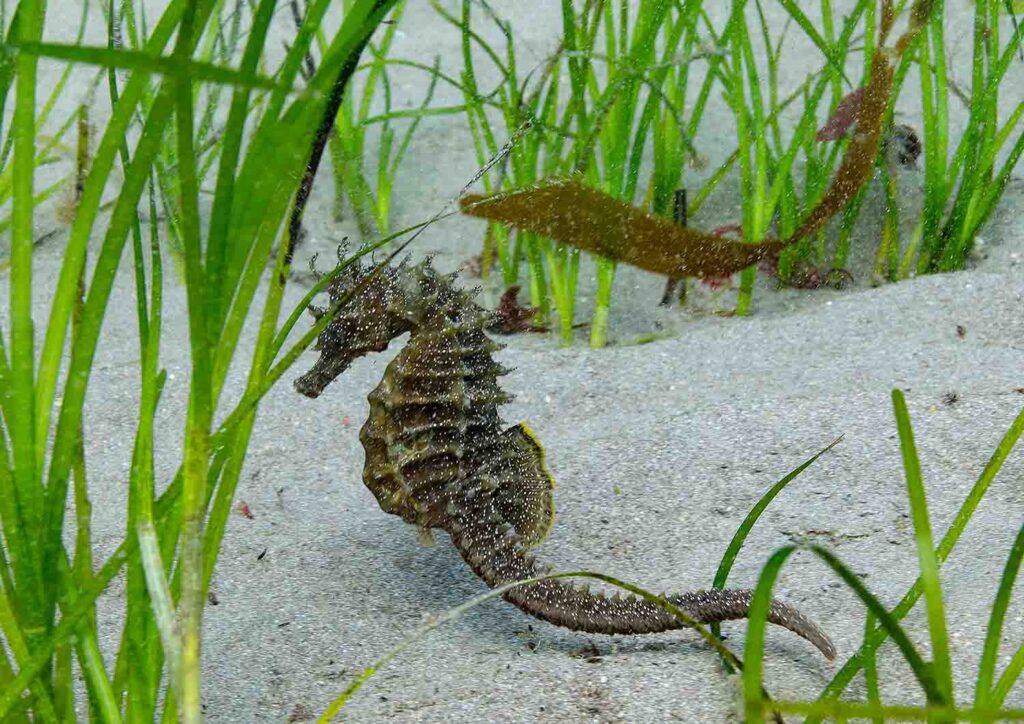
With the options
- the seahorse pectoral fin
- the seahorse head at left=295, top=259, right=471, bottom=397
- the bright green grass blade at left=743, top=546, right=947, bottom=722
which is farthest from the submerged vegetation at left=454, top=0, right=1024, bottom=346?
the bright green grass blade at left=743, top=546, right=947, bottom=722

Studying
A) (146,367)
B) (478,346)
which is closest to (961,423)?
(478,346)

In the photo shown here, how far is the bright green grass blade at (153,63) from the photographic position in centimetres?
78

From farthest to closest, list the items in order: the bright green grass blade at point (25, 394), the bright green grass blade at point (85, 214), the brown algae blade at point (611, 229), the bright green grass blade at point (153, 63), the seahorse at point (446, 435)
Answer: the seahorse at point (446, 435), the brown algae blade at point (611, 229), the bright green grass blade at point (25, 394), the bright green grass blade at point (85, 214), the bright green grass blade at point (153, 63)

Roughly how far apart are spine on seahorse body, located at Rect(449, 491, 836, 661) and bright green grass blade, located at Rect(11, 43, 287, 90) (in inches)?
54.9

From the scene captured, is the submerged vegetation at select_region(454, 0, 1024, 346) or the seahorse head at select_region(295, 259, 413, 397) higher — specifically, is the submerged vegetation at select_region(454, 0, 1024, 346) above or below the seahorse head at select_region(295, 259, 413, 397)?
above

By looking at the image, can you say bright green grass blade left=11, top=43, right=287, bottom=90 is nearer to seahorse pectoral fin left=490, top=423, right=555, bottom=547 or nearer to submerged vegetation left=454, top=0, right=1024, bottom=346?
seahorse pectoral fin left=490, top=423, right=555, bottom=547

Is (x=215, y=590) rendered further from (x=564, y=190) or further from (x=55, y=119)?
(x=55, y=119)

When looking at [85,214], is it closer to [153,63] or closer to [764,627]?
[153,63]

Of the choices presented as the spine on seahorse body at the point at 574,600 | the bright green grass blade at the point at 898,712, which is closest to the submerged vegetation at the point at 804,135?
the spine on seahorse body at the point at 574,600

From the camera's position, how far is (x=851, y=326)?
3396mm

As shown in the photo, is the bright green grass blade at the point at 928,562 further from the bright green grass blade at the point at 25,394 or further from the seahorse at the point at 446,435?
the bright green grass blade at the point at 25,394

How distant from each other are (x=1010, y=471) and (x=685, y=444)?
0.82 m

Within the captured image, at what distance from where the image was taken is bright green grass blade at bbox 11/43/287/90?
0.78 m

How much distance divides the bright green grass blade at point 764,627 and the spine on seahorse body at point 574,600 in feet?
2.38
